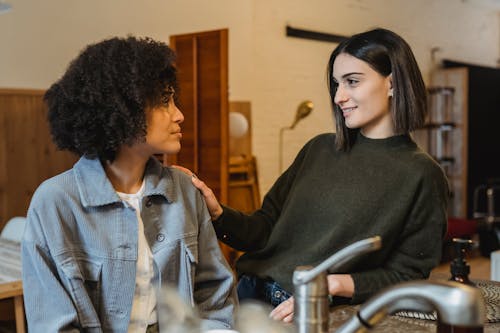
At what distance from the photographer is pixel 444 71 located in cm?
733

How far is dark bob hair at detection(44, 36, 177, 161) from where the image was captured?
121cm

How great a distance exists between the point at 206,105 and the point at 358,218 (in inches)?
106

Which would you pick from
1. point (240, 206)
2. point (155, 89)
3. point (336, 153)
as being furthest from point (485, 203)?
point (155, 89)

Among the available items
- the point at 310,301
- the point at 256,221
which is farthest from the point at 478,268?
the point at 310,301

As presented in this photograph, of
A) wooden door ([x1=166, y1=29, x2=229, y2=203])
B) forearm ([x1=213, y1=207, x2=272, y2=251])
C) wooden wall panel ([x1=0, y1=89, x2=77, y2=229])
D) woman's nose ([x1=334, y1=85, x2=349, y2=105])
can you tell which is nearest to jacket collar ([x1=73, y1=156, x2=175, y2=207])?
forearm ([x1=213, y1=207, x2=272, y2=251])

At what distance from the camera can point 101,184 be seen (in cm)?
123

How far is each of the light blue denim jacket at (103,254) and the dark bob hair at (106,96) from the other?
0.07m

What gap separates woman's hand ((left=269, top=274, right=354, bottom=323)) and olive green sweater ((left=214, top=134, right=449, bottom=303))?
0.02 metres

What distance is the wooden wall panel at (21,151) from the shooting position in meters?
3.79

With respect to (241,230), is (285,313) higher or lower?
lower

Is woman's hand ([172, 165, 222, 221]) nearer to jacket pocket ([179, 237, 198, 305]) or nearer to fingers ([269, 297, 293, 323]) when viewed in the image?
jacket pocket ([179, 237, 198, 305])

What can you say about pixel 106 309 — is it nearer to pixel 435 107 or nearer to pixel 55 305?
pixel 55 305

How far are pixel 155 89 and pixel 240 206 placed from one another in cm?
362

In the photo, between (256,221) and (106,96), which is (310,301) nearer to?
(106,96)
